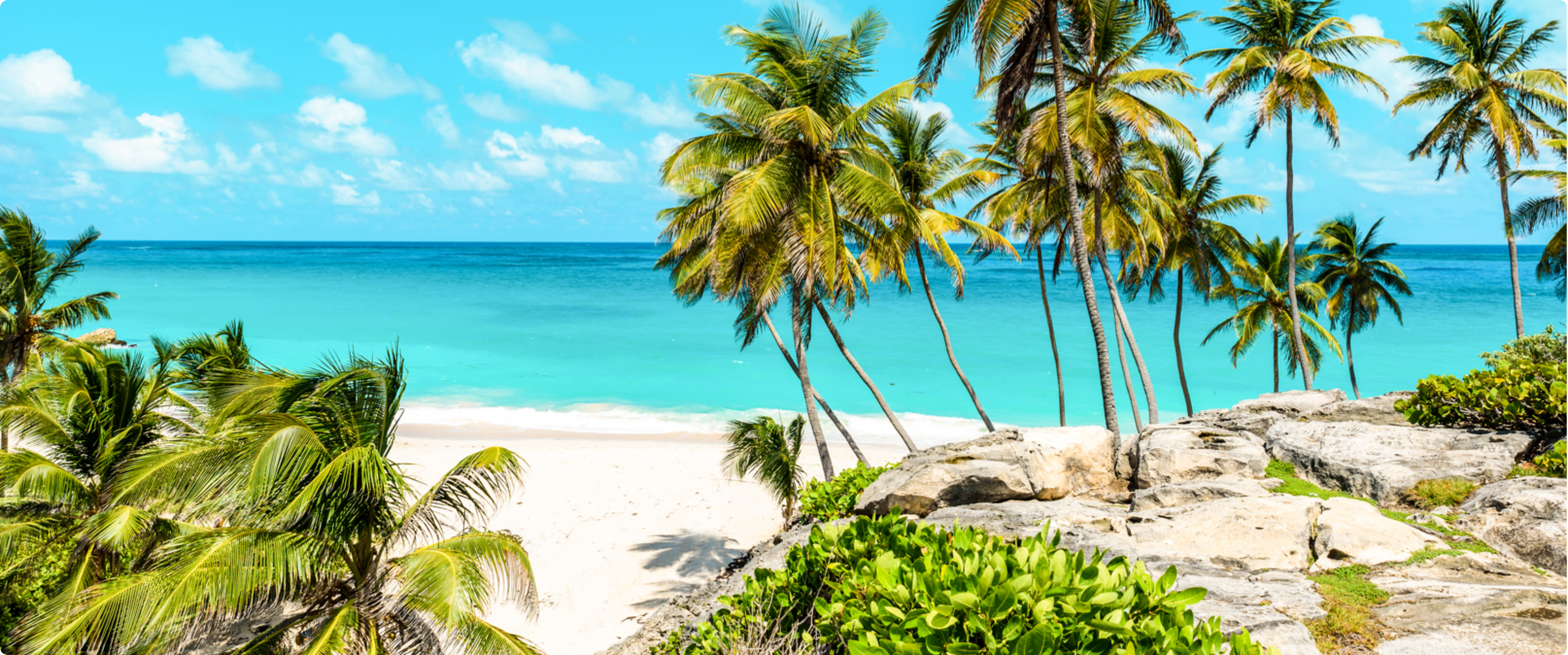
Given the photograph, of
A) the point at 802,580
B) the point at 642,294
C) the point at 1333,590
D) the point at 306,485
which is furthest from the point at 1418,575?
the point at 642,294

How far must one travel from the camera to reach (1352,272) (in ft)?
83.8

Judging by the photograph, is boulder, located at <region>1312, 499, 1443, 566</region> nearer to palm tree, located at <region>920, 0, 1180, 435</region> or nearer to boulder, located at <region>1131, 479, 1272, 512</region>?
boulder, located at <region>1131, 479, 1272, 512</region>

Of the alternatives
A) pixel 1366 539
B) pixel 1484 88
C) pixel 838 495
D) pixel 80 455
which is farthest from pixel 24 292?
pixel 1484 88

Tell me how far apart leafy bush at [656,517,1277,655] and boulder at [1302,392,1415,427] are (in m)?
8.55

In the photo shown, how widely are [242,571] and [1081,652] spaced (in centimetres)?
650

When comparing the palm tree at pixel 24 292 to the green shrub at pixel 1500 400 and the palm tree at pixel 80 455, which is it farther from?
the green shrub at pixel 1500 400

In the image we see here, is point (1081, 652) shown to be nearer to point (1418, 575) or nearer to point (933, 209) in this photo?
point (1418, 575)

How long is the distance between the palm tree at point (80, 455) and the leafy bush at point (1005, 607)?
8.12 metres

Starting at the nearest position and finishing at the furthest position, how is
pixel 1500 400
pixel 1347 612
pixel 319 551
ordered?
1. pixel 1347 612
2. pixel 319 551
3. pixel 1500 400

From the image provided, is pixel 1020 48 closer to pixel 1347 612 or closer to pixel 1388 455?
pixel 1388 455

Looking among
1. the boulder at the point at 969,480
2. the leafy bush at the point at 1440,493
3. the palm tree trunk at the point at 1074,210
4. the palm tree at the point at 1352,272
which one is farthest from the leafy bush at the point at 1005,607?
the palm tree at the point at 1352,272

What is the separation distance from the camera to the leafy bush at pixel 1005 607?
3123 mm

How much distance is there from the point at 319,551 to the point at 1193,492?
887cm

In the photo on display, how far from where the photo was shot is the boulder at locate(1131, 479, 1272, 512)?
783 centimetres
